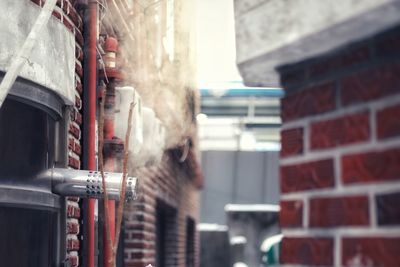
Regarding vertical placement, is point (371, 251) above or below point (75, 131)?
Result: below

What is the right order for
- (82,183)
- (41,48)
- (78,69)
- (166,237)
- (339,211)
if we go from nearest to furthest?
1. (339,211)
2. (41,48)
3. (82,183)
4. (78,69)
5. (166,237)

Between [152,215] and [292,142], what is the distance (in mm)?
5791

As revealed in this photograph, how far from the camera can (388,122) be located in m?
1.55

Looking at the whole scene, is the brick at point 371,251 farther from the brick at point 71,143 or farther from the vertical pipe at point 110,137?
the vertical pipe at point 110,137

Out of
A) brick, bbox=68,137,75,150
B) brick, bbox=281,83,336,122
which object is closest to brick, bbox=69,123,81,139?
brick, bbox=68,137,75,150

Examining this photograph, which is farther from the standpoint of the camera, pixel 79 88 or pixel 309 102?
pixel 79 88

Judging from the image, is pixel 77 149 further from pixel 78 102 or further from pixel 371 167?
pixel 371 167

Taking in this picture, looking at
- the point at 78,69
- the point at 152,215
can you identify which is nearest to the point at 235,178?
the point at 152,215

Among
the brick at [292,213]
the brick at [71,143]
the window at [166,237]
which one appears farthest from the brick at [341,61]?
the window at [166,237]

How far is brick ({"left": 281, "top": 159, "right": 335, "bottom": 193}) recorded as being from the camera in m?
1.70

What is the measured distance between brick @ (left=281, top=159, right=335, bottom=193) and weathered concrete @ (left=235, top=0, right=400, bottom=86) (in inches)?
11.1

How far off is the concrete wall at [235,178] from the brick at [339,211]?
1886 cm

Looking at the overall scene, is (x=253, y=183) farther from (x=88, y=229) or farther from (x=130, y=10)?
(x=88, y=229)

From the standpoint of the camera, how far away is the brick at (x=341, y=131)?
1613 mm
